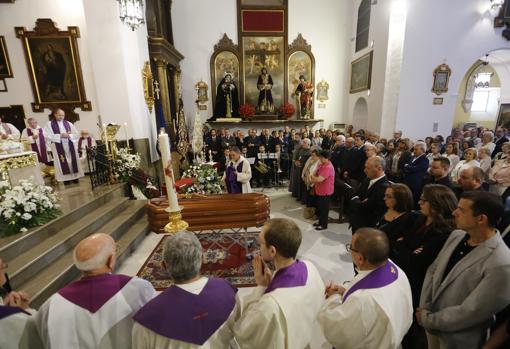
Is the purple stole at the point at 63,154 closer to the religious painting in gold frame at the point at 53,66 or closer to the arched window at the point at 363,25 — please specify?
the religious painting in gold frame at the point at 53,66

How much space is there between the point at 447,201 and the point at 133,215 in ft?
17.4

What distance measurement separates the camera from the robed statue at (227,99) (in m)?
11.9

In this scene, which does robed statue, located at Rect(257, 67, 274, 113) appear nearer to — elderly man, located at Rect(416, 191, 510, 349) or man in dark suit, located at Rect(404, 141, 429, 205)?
man in dark suit, located at Rect(404, 141, 429, 205)

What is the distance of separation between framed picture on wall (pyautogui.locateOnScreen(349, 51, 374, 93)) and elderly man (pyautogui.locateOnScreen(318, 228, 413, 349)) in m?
10.4

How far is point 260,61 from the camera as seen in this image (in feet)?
40.2

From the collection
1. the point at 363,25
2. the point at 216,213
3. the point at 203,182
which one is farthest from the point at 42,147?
the point at 363,25

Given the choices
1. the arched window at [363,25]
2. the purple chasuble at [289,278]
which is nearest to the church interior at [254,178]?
the purple chasuble at [289,278]

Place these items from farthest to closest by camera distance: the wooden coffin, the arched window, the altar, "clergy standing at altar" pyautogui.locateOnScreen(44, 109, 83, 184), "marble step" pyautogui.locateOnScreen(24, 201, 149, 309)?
the arched window < "clergy standing at altar" pyautogui.locateOnScreen(44, 109, 83, 184) < the altar < the wooden coffin < "marble step" pyautogui.locateOnScreen(24, 201, 149, 309)

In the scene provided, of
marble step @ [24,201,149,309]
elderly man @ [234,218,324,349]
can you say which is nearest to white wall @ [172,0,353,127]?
marble step @ [24,201,149,309]

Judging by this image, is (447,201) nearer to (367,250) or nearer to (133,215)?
(367,250)

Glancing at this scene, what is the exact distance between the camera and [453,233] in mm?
1925

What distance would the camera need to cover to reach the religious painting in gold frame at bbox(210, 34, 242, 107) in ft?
39.2

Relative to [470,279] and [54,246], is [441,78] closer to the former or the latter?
[470,279]

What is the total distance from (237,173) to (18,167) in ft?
12.2
